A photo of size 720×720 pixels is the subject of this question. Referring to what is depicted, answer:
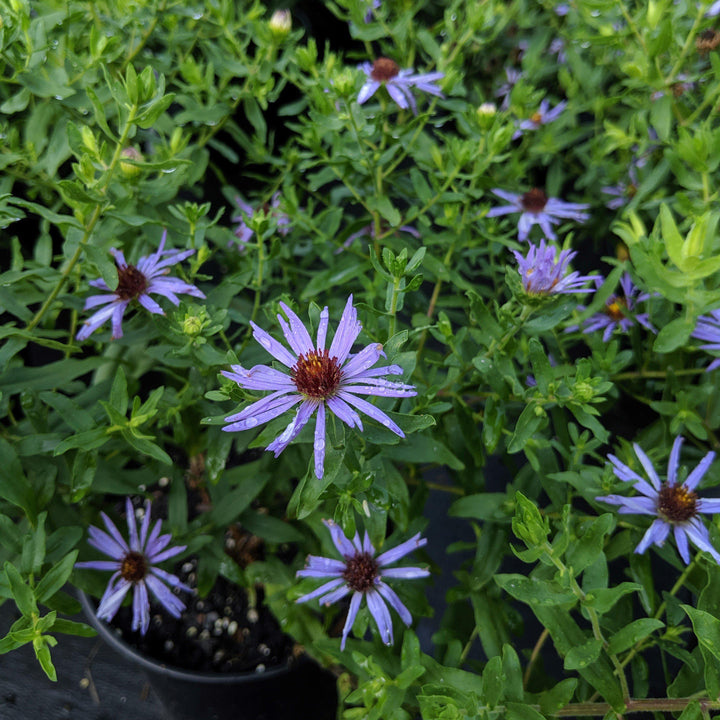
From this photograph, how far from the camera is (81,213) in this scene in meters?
0.59

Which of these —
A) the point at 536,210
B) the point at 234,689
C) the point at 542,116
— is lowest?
the point at 234,689

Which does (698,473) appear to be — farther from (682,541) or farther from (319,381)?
(319,381)

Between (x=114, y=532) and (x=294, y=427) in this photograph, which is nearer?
(x=294, y=427)

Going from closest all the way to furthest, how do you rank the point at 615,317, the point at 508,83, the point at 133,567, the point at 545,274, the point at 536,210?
1. the point at 545,274
2. the point at 133,567
3. the point at 615,317
4. the point at 536,210
5. the point at 508,83

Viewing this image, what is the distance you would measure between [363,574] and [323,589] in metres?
0.04

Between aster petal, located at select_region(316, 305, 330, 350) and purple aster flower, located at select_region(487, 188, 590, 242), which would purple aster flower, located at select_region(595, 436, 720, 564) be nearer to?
aster petal, located at select_region(316, 305, 330, 350)

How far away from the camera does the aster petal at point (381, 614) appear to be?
0.58 meters

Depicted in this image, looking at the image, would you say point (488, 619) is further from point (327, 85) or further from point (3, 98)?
point (3, 98)

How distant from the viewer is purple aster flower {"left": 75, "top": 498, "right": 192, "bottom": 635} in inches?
25.0

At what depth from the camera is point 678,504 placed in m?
0.57

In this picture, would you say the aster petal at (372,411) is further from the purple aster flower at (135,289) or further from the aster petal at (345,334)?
the purple aster flower at (135,289)

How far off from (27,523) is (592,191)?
97 cm

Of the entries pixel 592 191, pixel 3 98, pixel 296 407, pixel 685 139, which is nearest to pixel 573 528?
pixel 296 407

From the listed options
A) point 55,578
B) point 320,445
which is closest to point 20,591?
point 55,578
